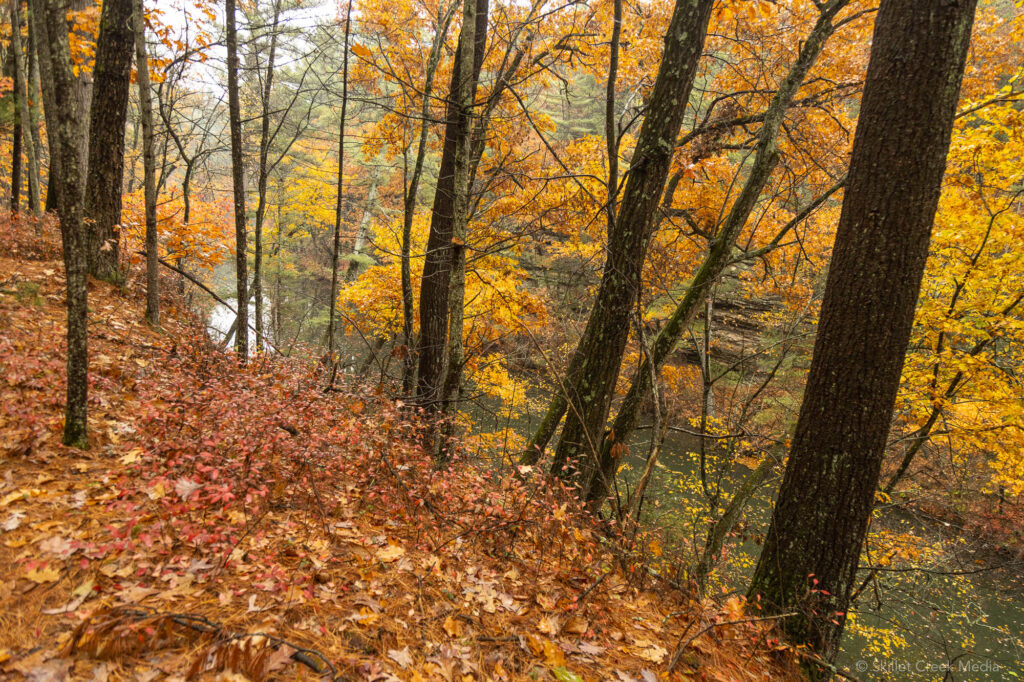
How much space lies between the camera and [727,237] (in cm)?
495

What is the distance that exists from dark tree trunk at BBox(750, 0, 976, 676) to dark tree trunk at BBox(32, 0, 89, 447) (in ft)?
17.1

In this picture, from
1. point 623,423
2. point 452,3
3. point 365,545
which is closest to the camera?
point 365,545

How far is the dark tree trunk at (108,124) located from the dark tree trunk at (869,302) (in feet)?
30.4

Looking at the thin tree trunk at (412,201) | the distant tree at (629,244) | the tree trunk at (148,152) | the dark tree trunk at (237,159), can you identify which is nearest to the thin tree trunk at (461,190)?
the thin tree trunk at (412,201)

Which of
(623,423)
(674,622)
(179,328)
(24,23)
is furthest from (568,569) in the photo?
(24,23)

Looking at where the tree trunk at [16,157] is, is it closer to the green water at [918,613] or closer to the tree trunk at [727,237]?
the green water at [918,613]

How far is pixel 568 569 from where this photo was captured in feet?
12.1

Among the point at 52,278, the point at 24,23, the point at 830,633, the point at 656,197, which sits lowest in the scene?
the point at 830,633

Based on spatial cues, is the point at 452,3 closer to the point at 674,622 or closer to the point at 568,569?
the point at 568,569

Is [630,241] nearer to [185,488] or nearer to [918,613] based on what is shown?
[185,488]

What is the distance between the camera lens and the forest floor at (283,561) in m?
2.12

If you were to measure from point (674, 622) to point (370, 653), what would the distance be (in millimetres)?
2253

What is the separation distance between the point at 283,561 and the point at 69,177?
2.94 m

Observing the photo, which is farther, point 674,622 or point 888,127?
point 674,622
